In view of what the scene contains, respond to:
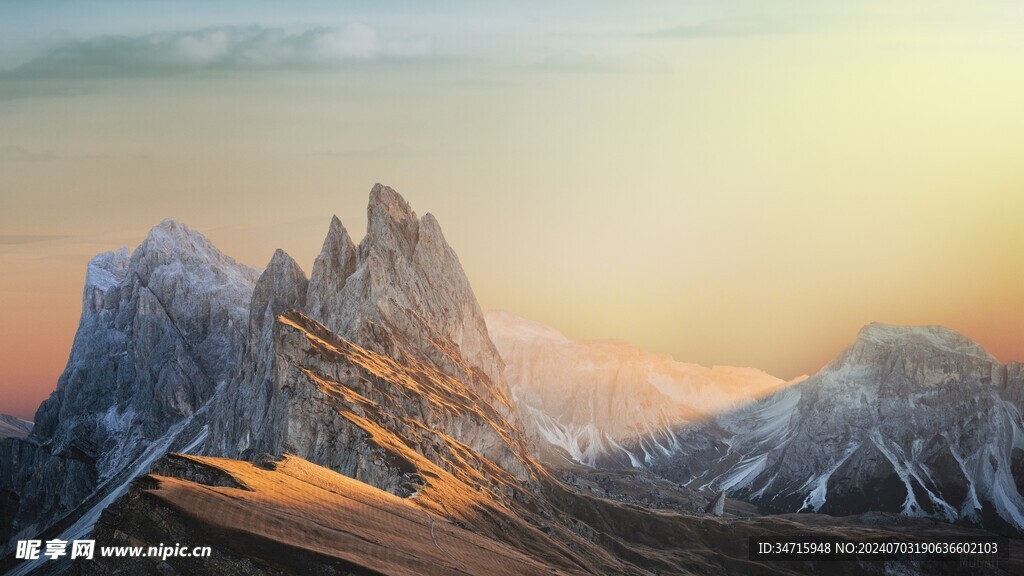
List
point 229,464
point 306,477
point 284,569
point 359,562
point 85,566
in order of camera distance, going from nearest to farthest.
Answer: point 85,566 < point 284,569 < point 359,562 < point 229,464 < point 306,477

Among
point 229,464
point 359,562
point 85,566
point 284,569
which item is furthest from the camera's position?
point 229,464

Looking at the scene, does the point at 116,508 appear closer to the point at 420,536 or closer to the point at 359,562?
the point at 359,562

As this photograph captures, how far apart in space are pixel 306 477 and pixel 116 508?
62.9 m

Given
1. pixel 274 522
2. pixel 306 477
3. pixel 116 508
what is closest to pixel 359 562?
pixel 274 522

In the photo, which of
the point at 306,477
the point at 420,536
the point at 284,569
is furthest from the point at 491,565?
the point at 284,569

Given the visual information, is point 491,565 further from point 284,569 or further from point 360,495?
point 284,569

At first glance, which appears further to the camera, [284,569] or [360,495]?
[360,495]

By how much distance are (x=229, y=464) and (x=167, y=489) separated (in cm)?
3855

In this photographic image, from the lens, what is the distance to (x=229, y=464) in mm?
178000

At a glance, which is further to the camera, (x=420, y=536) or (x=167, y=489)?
(x=420, y=536)

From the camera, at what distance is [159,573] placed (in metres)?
125

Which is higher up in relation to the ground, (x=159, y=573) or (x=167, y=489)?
(x=167, y=489)

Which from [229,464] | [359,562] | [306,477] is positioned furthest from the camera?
[306,477]

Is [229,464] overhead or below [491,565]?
overhead
